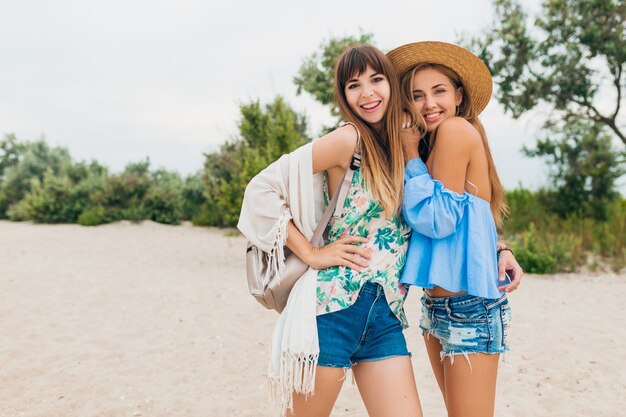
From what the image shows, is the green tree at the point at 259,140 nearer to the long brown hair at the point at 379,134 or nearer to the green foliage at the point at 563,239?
the green foliage at the point at 563,239

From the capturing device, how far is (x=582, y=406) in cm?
430

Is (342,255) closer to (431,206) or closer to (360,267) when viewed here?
(360,267)

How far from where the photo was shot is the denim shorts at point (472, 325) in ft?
6.95

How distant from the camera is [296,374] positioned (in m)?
2.02

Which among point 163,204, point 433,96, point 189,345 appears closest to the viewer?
point 433,96

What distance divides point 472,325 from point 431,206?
1.70ft

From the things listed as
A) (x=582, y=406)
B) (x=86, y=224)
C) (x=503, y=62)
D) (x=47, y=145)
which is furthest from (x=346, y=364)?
(x=47, y=145)

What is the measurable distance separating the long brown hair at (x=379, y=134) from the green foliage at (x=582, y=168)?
1225 cm

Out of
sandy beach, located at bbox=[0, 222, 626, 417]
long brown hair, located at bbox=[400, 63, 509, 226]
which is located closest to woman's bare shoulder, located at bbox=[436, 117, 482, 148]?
long brown hair, located at bbox=[400, 63, 509, 226]

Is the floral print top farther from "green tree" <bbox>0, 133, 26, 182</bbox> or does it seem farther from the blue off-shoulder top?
"green tree" <bbox>0, 133, 26, 182</bbox>

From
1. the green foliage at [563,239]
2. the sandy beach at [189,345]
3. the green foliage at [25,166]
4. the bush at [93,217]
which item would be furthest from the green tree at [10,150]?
the green foliage at [563,239]

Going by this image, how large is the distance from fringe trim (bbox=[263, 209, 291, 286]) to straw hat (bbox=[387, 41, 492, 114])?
32.7 inches

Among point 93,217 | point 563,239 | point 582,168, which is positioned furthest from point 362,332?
point 93,217

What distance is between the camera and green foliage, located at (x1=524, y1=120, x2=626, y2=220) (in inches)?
513
